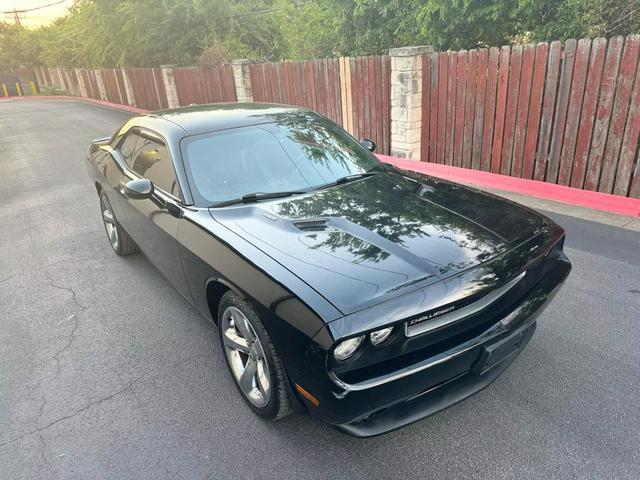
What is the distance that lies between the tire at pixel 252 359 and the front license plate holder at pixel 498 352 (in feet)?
3.14

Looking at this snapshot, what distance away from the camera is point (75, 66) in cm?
3381

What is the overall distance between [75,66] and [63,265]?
118ft

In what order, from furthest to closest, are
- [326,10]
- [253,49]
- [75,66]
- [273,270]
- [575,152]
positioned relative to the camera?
[75,66] < [253,49] < [326,10] < [575,152] < [273,270]

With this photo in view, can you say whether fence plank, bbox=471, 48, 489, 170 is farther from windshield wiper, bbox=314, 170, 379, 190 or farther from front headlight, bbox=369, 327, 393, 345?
front headlight, bbox=369, 327, 393, 345

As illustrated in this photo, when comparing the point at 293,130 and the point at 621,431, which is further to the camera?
the point at 293,130

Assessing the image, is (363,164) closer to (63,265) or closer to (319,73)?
(63,265)

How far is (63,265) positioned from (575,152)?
6.31 meters

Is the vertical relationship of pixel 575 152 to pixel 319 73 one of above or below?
below

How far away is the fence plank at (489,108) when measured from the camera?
20.7 feet

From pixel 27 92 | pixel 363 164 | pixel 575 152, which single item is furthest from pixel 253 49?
pixel 27 92

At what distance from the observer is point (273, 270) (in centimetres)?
216

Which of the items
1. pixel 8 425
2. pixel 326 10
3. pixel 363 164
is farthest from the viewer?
pixel 326 10

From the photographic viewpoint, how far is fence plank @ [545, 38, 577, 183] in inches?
217

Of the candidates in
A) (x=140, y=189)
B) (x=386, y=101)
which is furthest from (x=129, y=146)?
(x=386, y=101)
